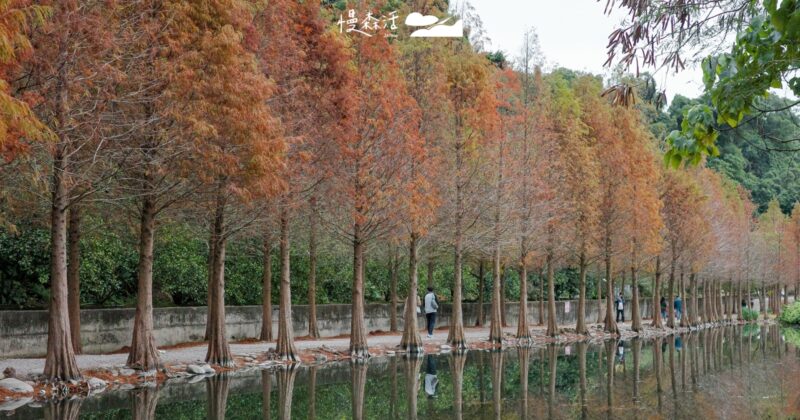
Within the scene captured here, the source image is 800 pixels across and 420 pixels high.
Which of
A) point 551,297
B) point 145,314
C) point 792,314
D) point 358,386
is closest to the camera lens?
point 358,386

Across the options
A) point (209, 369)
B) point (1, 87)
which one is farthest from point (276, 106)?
point (1, 87)

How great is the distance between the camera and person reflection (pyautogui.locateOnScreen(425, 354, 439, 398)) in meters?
17.2

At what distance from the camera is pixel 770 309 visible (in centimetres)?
8812

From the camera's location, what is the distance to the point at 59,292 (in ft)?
55.7

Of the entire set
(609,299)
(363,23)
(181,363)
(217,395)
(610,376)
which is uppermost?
(363,23)

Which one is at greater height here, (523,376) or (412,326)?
(412,326)

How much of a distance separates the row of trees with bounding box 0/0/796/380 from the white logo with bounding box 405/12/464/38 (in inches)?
15.9

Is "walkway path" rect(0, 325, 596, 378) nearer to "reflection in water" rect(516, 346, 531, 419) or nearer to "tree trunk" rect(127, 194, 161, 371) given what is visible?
"tree trunk" rect(127, 194, 161, 371)

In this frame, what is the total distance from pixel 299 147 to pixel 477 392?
852 centimetres

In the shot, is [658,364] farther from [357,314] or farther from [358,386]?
[358,386]

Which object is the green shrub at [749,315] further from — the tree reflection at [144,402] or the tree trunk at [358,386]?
the tree reflection at [144,402]

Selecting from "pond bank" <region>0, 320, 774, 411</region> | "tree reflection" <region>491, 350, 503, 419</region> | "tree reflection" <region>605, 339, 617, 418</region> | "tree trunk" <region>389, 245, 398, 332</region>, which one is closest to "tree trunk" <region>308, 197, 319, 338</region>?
"pond bank" <region>0, 320, 774, 411</region>

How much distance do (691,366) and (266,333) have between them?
13689 mm

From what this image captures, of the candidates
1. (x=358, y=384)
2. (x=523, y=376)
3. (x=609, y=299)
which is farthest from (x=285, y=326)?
(x=609, y=299)
